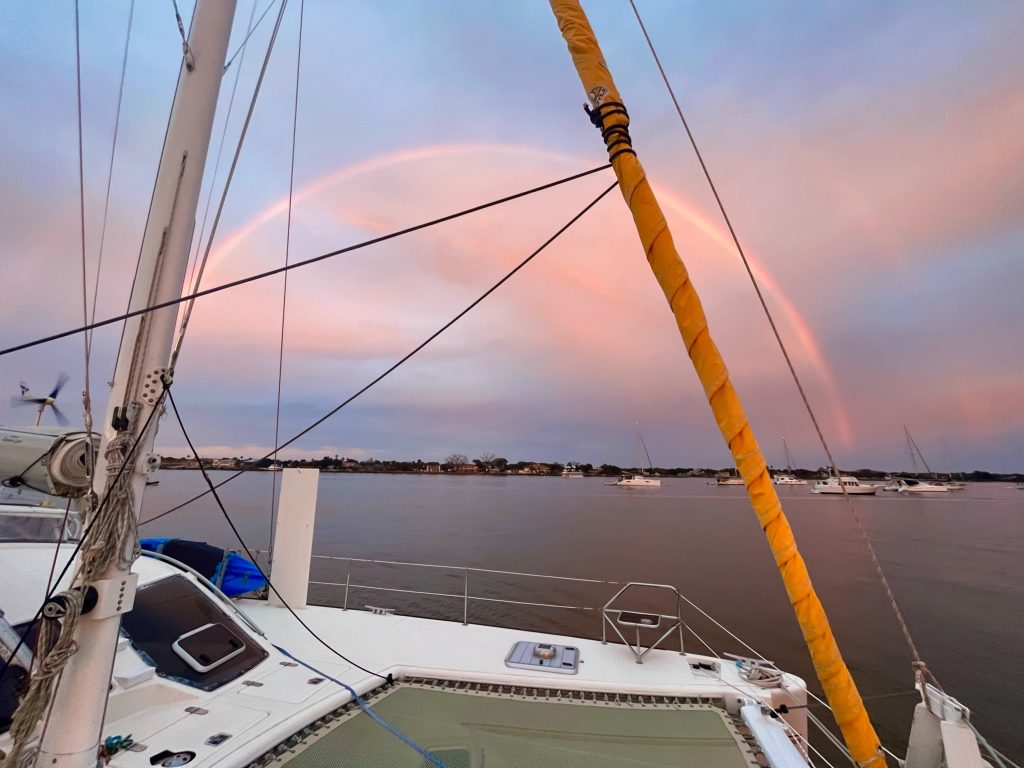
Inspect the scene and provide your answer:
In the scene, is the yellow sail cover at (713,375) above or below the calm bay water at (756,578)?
above

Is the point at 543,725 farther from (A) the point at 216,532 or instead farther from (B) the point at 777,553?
(A) the point at 216,532

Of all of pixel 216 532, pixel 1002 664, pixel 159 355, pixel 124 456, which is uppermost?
pixel 159 355

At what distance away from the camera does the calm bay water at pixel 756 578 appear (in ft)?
42.5

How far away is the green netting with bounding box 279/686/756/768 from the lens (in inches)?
142

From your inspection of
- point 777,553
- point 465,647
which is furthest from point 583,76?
point 465,647

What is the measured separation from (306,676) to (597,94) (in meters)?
5.87

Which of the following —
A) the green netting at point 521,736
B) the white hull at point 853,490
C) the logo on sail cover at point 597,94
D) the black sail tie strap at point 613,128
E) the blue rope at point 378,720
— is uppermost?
the logo on sail cover at point 597,94

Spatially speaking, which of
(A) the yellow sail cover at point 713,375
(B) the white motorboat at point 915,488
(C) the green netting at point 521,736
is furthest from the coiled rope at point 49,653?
(B) the white motorboat at point 915,488

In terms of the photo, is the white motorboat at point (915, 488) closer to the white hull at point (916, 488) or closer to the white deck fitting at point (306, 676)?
A: the white hull at point (916, 488)

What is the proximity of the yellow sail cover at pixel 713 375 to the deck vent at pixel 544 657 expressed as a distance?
3386 mm

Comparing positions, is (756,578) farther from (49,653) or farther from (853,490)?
(853,490)

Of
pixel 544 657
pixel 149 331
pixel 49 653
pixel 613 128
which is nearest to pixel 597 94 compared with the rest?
pixel 613 128

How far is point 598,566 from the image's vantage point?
2498 cm

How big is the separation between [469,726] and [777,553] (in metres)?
3.15
